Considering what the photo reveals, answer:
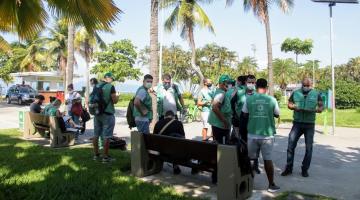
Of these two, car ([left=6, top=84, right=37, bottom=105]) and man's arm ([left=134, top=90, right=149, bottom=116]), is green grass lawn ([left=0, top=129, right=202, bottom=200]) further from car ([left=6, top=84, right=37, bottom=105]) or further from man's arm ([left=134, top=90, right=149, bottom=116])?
car ([left=6, top=84, right=37, bottom=105])

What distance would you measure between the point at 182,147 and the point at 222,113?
4.47ft

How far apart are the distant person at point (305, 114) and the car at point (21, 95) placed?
29.7 metres

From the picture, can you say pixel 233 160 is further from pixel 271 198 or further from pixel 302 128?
pixel 302 128

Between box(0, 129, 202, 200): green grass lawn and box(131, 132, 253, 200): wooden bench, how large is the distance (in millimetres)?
452

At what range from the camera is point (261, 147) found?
597 cm

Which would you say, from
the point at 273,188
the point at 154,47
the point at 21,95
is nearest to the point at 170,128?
the point at 273,188

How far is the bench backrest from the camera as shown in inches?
219

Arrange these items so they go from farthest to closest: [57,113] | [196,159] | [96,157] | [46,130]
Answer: [46,130] → [57,113] → [96,157] → [196,159]

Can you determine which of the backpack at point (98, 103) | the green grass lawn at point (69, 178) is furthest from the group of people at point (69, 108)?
the backpack at point (98, 103)

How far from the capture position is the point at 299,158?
875 cm

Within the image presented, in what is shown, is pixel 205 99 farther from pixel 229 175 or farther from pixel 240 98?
pixel 229 175

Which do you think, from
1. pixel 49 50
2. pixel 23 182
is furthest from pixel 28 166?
pixel 49 50

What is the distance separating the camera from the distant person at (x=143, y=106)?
7422mm

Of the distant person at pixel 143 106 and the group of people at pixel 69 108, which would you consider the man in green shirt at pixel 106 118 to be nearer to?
the distant person at pixel 143 106
